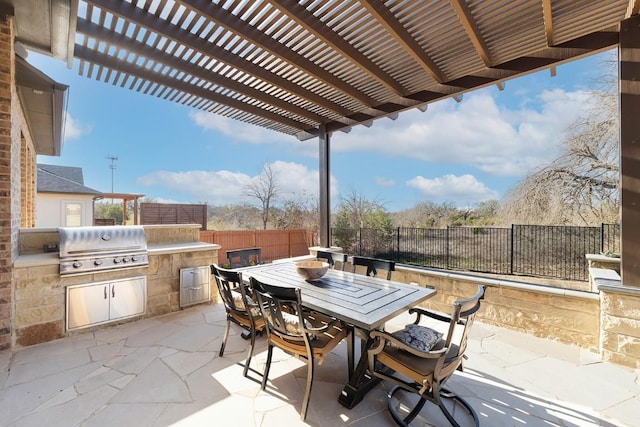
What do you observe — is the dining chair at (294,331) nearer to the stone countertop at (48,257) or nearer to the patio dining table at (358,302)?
the patio dining table at (358,302)

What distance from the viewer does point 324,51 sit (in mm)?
2908

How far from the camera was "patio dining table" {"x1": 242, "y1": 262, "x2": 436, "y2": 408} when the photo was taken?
186 cm

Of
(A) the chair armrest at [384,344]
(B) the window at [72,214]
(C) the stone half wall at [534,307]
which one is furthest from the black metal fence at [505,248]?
(B) the window at [72,214]

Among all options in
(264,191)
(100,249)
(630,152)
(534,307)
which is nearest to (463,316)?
(534,307)

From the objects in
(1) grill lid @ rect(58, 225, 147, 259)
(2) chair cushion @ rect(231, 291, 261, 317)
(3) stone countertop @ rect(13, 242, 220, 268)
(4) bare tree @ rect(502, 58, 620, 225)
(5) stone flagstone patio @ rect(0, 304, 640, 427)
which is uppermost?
(4) bare tree @ rect(502, 58, 620, 225)

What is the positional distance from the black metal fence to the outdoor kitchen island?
4.65 metres

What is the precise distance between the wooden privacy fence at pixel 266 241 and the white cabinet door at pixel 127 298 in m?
4.41

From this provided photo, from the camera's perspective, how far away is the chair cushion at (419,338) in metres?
1.85

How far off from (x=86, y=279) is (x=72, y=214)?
9.13 meters

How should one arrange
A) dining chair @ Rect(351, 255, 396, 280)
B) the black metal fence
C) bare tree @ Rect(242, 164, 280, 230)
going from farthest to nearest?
bare tree @ Rect(242, 164, 280, 230) < the black metal fence < dining chair @ Rect(351, 255, 396, 280)

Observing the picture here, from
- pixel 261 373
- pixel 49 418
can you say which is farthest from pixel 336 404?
pixel 49 418

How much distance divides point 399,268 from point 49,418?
12.8 ft

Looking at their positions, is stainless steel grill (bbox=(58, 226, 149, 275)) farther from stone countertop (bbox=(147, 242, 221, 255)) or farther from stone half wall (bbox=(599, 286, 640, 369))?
stone half wall (bbox=(599, 286, 640, 369))

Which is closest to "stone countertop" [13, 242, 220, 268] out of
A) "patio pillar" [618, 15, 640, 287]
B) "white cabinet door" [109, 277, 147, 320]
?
"white cabinet door" [109, 277, 147, 320]
